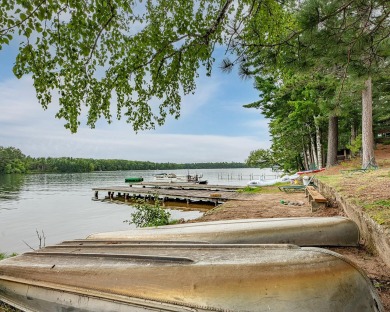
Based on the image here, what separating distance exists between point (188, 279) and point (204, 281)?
5.6 inches

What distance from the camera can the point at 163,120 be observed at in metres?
4.56

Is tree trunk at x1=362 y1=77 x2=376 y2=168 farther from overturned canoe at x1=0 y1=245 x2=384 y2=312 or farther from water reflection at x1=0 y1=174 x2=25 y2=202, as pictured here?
water reflection at x1=0 y1=174 x2=25 y2=202

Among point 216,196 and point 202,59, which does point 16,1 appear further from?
point 216,196

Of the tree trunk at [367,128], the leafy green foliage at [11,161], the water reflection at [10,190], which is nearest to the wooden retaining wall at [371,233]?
the tree trunk at [367,128]

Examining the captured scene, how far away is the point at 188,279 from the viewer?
2148 mm

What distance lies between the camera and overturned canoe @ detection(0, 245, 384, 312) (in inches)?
75.7

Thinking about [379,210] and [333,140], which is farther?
[333,140]

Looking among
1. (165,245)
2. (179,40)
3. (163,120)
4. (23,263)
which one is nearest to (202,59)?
(179,40)

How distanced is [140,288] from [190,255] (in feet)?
1.70

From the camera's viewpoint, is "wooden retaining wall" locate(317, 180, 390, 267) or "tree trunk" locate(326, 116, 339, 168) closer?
"wooden retaining wall" locate(317, 180, 390, 267)

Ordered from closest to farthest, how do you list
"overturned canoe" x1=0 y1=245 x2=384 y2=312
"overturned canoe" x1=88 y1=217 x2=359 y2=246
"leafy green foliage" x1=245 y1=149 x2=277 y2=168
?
1. "overturned canoe" x1=0 y1=245 x2=384 y2=312
2. "overturned canoe" x1=88 y1=217 x2=359 y2=246
3. "leafy green foliage" x1=245 y1=149 x2=277 y2=168

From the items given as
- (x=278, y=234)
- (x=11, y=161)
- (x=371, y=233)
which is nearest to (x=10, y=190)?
(x=278, y=234)

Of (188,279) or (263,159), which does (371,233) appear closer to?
(188,279)

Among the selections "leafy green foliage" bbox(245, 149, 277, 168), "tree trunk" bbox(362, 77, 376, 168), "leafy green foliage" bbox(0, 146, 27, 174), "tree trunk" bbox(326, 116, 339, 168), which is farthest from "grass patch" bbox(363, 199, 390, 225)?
"leafy green foliage" bbox(0, 146, 27, 174)
